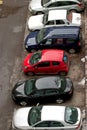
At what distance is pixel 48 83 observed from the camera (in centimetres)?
2309

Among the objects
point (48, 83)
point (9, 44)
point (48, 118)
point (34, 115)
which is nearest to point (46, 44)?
point (9, 44)

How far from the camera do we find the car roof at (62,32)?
2616 cm

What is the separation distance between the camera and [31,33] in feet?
92.1

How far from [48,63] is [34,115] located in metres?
4.48

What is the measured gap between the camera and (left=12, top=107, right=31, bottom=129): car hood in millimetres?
21105

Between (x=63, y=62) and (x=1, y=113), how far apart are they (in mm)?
4849

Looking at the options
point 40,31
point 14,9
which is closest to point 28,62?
point 40,31

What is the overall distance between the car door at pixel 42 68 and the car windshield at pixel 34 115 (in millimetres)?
3796

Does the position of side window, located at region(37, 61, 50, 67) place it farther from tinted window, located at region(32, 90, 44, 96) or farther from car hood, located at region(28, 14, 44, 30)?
car hood, located at region(28, 14, 44, 30)

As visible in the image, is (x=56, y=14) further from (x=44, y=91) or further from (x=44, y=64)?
(x=44, y=91)

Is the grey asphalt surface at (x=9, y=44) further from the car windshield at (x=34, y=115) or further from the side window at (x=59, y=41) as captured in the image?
the side window at (x=59, y=41)

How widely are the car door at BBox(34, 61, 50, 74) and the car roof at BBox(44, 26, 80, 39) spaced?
2393 millimetres

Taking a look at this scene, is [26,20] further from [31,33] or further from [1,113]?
[1,113]

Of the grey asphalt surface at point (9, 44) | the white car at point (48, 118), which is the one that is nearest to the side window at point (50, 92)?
the white car at point (48, 118)
